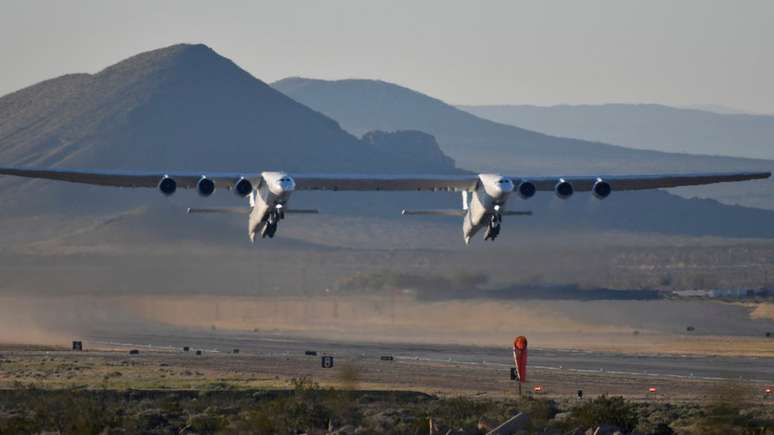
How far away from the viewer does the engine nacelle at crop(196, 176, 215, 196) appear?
67375 millimetres

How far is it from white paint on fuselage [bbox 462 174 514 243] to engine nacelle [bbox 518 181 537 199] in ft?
2.16

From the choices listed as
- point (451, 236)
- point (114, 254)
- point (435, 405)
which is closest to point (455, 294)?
point (114, 254)

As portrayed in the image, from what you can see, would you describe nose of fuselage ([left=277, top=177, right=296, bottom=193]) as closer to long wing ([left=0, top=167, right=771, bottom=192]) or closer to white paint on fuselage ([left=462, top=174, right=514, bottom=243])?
long wing ([left=0, top=167, right=771, bottom=192])

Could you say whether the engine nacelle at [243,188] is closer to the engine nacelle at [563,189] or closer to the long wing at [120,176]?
the long wing at [120,176]

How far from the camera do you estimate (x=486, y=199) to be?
6744 centimetres

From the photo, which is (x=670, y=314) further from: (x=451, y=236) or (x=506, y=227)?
(x=451, y=236)

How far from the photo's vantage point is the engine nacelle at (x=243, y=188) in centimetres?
6725

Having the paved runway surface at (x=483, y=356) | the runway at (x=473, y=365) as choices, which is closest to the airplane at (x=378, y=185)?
the runway at (x=473, y=365)

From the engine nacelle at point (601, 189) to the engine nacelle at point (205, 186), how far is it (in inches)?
571

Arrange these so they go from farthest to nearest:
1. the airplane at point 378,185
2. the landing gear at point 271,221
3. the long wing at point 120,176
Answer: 1. the long wing at point 120,176
2. the landing gear at point 271,221
3. the airplane at point 378,185

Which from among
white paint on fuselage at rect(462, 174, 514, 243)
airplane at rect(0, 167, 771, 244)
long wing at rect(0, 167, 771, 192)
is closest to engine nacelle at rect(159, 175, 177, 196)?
airplane at rect(0, 167, 771, 244)

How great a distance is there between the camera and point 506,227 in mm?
128375

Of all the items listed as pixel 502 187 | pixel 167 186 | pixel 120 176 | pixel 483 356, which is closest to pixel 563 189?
pixel 502 187

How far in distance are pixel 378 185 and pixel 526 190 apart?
439 inches
